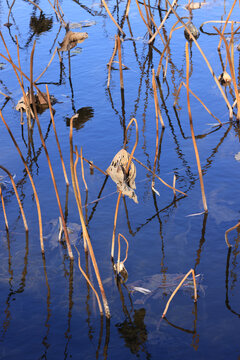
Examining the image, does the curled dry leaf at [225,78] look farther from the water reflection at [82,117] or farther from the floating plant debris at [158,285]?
the floating plant debris at [158,285]

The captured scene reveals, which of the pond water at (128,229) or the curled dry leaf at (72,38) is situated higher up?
the curled dry leaf at (72,38)

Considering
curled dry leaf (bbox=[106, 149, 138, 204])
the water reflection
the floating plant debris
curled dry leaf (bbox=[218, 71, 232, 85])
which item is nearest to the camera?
curled dry leaf (bbox=[106, 149, 138, 204])

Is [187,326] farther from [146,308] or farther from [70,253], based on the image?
[70,253]

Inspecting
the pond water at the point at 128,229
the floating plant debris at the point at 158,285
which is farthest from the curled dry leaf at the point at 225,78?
the floating plant debris at the point at 158,285

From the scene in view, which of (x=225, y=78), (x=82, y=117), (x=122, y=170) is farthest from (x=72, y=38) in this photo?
(x=122, y=170)

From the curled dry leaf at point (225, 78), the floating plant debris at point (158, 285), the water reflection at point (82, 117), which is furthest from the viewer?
the curled dry leaf at point (225, 78)

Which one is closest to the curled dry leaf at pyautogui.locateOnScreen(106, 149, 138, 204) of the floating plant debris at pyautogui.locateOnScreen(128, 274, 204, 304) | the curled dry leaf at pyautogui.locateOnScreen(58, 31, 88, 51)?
the floating plant debris at pyautogui.locateOnScreen(128, 274, 204, 304)

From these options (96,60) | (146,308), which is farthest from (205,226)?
(96,60)

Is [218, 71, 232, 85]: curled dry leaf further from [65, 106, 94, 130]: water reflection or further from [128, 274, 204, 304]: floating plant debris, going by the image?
[128, 274, 204, 304]: floating plant debris

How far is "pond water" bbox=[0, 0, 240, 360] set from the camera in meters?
1.89

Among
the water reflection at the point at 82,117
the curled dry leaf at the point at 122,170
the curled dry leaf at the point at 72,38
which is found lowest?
the water reflection at the point at 82,117

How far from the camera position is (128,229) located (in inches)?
98.7

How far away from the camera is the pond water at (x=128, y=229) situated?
1888 mm

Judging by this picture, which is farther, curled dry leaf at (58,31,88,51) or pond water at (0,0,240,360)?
curled dry leaf at (58,31,88,51)
